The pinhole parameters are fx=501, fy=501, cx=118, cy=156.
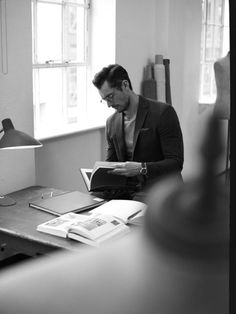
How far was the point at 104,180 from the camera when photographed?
266 centimetres

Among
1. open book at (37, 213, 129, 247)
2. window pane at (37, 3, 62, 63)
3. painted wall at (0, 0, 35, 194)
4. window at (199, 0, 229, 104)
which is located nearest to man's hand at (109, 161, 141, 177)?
open book at (37, 213, 129, 247)

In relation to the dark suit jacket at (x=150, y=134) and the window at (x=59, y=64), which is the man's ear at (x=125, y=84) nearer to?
the dark suit jacket at (x=150, y=134)

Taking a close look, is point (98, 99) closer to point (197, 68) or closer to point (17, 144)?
point (17, 144)

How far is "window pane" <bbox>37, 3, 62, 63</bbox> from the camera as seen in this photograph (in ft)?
11.7

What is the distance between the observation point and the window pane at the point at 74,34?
3865 mm

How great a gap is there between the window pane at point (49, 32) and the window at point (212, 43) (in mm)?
3433

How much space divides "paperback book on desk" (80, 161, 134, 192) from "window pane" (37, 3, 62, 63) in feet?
4.17

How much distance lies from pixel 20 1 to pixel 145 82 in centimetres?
168

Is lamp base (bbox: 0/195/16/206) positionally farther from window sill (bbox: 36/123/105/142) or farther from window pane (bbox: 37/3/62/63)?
window pane (bbox: 37/3/62/63)

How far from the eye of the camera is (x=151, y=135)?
9.29ft

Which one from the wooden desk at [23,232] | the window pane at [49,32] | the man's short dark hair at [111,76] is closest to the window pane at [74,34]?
the window pane at [49,32]

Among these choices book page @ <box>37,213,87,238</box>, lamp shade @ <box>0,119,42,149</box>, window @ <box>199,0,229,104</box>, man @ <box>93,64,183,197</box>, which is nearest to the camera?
window @ <box>199,0,229,104</box>

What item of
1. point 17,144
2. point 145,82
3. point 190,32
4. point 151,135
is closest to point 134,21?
point 145,82

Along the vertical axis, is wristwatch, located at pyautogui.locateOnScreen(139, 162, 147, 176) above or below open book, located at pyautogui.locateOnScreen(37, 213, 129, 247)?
above
